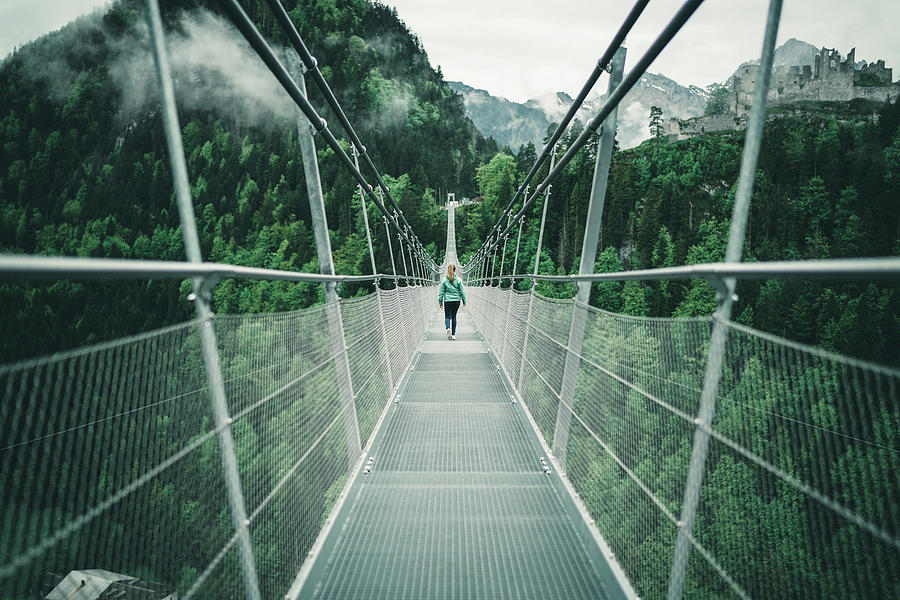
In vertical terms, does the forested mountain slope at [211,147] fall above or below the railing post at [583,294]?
above

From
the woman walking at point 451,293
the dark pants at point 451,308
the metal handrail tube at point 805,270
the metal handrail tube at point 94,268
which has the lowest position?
the dark pants at point 451,308

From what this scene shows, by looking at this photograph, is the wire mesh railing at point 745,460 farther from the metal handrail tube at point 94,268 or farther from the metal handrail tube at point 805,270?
the metal handrail tube at point 94,268

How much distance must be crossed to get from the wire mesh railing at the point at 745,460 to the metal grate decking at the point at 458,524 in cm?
19

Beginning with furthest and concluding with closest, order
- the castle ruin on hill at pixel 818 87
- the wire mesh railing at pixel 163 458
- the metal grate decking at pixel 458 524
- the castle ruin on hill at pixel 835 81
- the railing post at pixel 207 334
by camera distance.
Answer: the castle ruin on hill at pixel 818 87 < the castle ruin on hill at pixel 835 81 < the metal grate decking at pixel 458 524 < the railing post at pixel 207 334 < the wire mesh railing at pixel 163 458

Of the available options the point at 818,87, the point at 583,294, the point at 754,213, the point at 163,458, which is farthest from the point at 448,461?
the point at 818,87

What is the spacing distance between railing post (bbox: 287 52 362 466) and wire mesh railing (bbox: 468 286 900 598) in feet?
3.67

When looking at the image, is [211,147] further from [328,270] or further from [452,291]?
[328,270]

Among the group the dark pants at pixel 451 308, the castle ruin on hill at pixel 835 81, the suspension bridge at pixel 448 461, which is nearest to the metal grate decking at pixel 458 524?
the suspension bridge at pixel 448 461

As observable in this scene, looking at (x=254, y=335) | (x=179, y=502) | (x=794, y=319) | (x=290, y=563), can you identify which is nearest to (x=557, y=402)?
(x=290, y=563)

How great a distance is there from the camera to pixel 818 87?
77.6 m

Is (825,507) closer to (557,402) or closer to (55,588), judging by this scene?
(55,588)

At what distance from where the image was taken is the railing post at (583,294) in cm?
265

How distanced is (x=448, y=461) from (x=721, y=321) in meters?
2.28

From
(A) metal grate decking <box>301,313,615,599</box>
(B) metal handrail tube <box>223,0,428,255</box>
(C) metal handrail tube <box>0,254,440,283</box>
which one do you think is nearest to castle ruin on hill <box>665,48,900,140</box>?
(A) metal grate decking <box>301,313,615,599</box>
